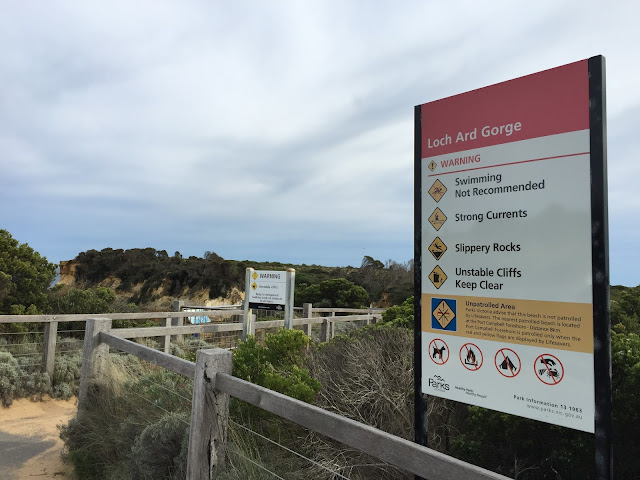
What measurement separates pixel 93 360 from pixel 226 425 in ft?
9.63

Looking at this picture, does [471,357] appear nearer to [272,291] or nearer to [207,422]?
[207,422]

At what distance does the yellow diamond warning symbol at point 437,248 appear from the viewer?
322 centimetres

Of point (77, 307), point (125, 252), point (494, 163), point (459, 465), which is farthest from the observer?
point (125, 252)

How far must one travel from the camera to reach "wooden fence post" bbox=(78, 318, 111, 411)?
5.68m

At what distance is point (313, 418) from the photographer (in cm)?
263

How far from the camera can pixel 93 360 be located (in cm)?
571

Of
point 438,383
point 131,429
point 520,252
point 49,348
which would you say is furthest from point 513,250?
point 49,348

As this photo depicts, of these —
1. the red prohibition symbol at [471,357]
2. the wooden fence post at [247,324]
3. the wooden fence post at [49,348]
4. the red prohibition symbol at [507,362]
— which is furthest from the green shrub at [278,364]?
the wooden fence post at [49,348]

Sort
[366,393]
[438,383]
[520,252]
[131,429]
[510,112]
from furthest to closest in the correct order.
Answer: [131,429]
[366,393]
[438,383]
[510,112]
[520,252]

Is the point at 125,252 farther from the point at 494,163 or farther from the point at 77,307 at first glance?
the point at 494,163

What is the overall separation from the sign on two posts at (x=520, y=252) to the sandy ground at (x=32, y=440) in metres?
4.35

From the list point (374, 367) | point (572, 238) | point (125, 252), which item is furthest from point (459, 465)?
point (125, 252)

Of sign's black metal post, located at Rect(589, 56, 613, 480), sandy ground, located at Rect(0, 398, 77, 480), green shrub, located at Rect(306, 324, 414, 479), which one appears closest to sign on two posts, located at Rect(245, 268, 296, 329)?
sandy ground, located at Rect(0, 398, 77, 480)

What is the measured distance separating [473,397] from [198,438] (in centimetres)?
193
